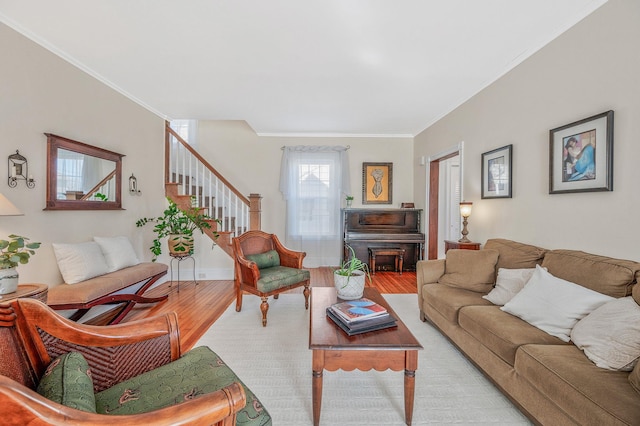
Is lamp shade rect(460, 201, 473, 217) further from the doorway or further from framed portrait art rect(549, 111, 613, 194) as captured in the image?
the doorway

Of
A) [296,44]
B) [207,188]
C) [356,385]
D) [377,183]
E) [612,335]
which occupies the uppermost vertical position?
[296,44]

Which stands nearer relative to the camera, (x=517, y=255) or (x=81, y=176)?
(x=517, y=255)

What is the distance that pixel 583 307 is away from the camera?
5.50 feet

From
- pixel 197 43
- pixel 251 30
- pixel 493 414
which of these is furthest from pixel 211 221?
pixel 493 414

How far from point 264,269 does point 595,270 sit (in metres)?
2.93

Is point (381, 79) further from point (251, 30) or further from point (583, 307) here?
point (583, 307)

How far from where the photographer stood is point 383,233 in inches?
205

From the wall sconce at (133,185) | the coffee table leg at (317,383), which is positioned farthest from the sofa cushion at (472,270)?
the wall sconce at (133,185)

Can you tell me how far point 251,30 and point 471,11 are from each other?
1687 millimetres

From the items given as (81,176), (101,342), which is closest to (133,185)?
(81,176)

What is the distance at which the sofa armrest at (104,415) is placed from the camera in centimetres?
69

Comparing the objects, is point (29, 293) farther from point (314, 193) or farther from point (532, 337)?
point (314, 193)

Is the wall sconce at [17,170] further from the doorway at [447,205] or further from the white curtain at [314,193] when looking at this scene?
the doorway at [447,205]

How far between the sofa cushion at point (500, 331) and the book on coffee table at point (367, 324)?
633 mm
